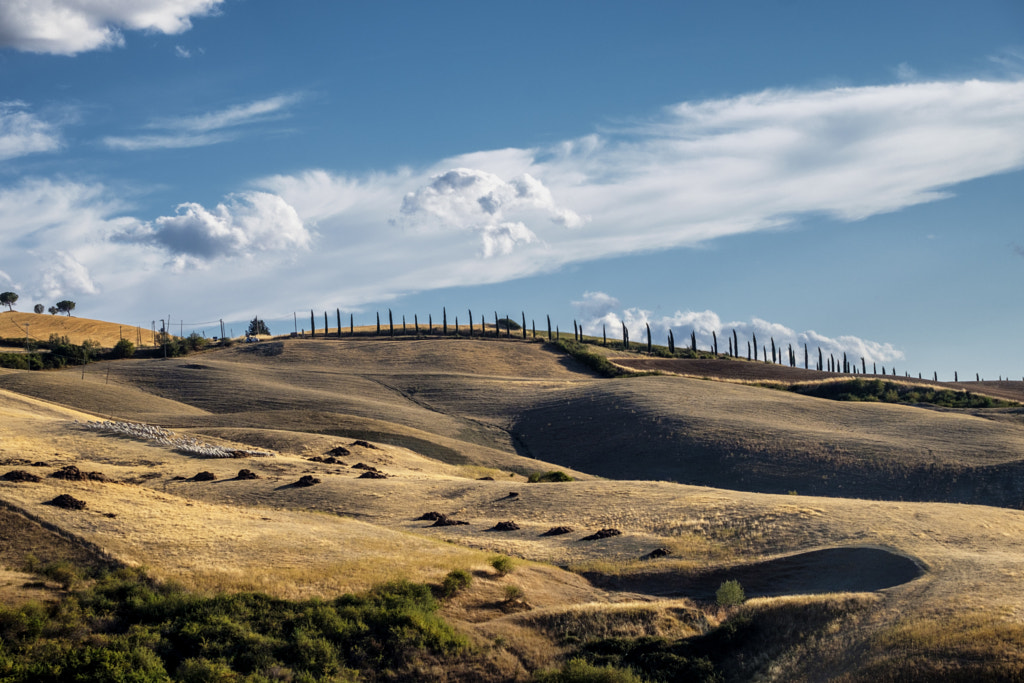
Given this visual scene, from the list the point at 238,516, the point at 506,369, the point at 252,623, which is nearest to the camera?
the point at 252,623

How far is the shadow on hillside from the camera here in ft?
72.4

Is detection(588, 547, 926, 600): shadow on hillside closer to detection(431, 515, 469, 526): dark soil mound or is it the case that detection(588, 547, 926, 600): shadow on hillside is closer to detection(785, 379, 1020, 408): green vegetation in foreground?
→ detection(431, 515, 469, 526): dark soil mound

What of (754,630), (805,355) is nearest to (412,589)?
(754,630)

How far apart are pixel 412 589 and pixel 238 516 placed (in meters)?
9.37

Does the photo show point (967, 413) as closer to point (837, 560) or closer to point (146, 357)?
point (837, 560)

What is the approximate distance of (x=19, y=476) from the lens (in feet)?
89.6

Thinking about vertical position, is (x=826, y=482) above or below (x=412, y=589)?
below

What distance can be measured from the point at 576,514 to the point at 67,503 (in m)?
17.3

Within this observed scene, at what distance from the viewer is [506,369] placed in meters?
96.4

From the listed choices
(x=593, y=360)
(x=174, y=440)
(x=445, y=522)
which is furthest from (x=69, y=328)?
(x=445, y=522)

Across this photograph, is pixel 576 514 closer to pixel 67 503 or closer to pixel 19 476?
pixel 67 503

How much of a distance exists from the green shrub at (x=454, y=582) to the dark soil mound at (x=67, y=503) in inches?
440

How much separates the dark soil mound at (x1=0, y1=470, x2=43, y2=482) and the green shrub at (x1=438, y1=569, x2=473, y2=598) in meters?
15.3

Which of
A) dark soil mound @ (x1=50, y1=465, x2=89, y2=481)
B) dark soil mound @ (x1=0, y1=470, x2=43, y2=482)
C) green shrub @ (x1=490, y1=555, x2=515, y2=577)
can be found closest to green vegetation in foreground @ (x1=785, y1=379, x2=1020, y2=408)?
green shrub @ (x1=490, y1=555, x2=515, y2=577)
